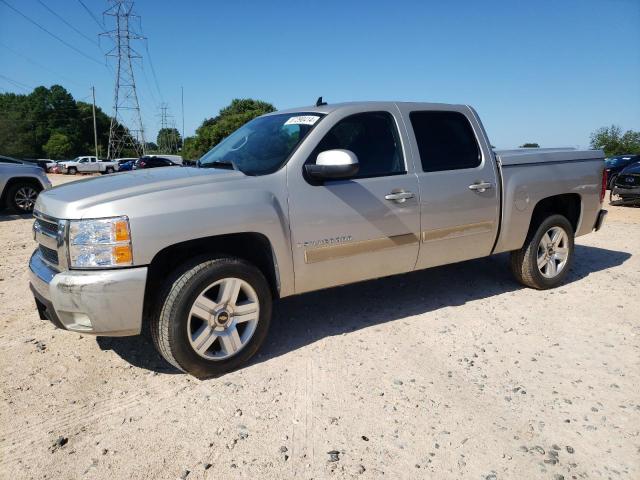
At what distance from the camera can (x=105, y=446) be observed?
250cm

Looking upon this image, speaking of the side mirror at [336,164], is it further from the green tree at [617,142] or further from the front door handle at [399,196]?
the green tree at [617,142]

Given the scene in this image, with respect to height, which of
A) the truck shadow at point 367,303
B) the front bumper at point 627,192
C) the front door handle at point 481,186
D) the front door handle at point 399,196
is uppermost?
the front door handle at point 481,186

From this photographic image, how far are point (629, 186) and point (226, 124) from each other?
134 feet

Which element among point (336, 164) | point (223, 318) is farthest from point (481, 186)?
point (223, 318)

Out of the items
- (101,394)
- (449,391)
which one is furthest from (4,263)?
(449,391)

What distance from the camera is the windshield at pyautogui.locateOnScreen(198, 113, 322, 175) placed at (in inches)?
138

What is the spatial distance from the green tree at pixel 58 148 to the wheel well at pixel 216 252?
74792 millimetres

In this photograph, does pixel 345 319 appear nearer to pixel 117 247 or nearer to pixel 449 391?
pixel 449 391

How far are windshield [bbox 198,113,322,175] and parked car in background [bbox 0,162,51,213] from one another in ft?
27.1

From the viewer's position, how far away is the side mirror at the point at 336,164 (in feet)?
10.5

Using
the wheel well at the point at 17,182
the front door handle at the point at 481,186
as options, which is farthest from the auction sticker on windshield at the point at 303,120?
the wheel well at the point at 17,182

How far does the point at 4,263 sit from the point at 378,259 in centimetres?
526

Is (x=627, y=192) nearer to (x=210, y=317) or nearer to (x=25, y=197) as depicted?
(x=210, y=317)

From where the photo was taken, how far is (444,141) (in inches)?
166
